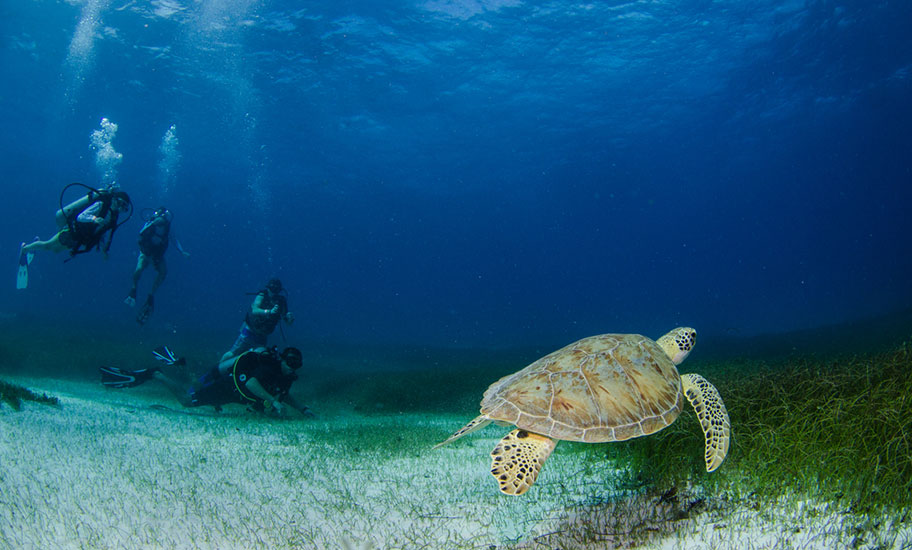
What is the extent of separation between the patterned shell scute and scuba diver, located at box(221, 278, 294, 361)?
30.4ft

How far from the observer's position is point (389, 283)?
135 m

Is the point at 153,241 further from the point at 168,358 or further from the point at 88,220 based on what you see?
the point at 88,220

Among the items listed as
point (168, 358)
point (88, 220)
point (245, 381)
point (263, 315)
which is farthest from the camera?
point (263, 315)

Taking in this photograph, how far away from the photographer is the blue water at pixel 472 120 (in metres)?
21.8

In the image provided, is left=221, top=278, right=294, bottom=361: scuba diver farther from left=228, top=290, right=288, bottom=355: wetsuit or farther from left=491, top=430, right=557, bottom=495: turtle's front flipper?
left=491, top=430, right=557, bottom=495: turtle's front flipper

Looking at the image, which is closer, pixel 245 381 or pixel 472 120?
pixel 245 381

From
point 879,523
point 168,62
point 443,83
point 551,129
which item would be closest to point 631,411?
point 879,523

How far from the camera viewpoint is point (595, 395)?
333 cm

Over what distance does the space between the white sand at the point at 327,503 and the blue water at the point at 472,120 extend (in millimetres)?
20878

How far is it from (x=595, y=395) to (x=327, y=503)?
2.88m

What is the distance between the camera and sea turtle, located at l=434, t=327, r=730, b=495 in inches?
123

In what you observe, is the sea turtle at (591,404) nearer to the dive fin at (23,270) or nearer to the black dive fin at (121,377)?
the black dive fin at (121,377)

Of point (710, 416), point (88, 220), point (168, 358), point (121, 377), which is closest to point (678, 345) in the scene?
point (710, 416)

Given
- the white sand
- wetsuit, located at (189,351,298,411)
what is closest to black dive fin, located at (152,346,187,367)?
wetsuit, located at (189,351,298,411)
